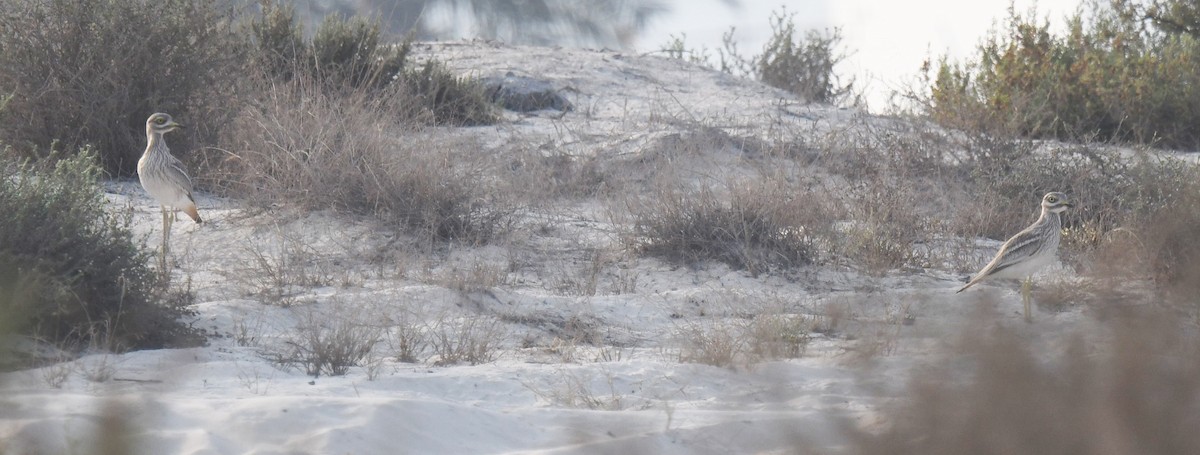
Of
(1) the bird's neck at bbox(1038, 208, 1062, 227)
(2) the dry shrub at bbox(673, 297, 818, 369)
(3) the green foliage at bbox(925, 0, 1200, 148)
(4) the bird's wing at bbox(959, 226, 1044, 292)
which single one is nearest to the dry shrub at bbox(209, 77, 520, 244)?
(2) the dry shrub at bbox(673, 297, 818, 369)

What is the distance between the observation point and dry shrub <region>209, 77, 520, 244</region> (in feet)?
24.8

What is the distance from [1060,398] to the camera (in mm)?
1947

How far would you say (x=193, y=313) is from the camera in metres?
5.22

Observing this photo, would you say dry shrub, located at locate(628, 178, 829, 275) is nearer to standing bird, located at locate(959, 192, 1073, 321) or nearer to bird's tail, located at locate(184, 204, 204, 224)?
standing bird, located at locate(959, 192, 1073, 321)

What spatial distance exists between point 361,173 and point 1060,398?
242 inches

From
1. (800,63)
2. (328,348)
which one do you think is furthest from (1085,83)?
(328,348)

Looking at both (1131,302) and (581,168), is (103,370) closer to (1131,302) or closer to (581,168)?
(1131,302)

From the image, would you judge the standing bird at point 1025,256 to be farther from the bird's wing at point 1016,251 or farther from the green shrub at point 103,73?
the green shrub at point 103,73

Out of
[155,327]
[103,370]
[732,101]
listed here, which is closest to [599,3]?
[103,370]

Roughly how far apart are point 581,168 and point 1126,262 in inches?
264

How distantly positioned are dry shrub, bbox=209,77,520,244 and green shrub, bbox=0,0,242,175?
2.55 ft

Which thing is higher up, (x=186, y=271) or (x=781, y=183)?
(x=781, y=183)

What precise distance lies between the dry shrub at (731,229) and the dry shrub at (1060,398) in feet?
17.1

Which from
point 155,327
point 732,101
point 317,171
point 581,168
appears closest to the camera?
point 155,327
